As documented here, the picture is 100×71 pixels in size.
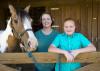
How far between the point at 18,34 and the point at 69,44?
713mm

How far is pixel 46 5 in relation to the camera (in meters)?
7.11

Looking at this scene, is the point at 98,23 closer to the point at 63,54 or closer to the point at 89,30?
the point at 89,30

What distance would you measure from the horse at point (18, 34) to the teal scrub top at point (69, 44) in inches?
11.1

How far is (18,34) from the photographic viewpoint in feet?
11.3

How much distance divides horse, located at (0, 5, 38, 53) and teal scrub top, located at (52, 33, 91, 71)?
0.28m

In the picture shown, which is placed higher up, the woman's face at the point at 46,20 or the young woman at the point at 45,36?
the woman's face at the point at 46,20

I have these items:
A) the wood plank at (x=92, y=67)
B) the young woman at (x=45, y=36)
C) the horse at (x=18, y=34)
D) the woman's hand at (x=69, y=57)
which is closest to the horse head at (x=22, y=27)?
the horse at (x=18, y=34)

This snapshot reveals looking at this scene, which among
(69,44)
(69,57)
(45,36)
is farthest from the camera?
(45,36)

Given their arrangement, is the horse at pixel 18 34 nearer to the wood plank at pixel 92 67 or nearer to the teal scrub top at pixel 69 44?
the teal scrub top at pixel 69 44

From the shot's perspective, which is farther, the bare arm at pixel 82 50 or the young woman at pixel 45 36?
the young woman at pixel 45 36

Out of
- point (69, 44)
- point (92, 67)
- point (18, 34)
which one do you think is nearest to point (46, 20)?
point (18, 34)

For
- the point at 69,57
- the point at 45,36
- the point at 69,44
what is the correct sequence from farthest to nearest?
the point at 45,36, the point at 69,44, the point at 69,57

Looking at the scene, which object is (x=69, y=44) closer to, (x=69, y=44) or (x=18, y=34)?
(x=69, y=44)

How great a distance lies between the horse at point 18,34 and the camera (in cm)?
323
